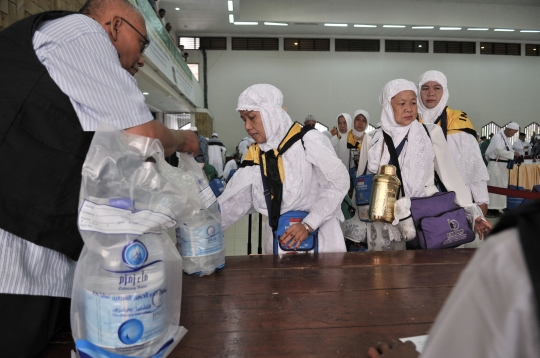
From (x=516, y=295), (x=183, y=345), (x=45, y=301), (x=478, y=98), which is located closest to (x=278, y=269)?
(x=183, y=345)

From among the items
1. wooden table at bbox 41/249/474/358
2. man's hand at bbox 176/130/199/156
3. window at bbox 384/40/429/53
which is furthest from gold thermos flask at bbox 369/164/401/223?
window at bbox 384/40/429/53

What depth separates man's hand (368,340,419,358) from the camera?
2.30 ft

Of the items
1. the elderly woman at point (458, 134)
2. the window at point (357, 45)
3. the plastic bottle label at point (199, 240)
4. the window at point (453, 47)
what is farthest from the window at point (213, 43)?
the plastic bottle label at point (199, 240)

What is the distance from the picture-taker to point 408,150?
211 cm

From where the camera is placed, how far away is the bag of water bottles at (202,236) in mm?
1193

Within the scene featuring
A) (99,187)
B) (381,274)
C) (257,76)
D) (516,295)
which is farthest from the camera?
(257,76)

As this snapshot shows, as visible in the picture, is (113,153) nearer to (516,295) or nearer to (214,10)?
(516,295)

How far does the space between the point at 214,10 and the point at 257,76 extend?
11.2 feet

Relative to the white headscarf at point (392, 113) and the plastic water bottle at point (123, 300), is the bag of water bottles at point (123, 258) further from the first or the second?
the white headscarf at point (392, 113)

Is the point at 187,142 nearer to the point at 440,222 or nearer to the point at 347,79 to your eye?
the point at 440,222

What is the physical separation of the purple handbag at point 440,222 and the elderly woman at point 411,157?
0.45 ft

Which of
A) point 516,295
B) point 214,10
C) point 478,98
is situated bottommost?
point 516,295

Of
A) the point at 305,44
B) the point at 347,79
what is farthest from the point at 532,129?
the point at 305,44

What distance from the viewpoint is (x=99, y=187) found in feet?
2.33
